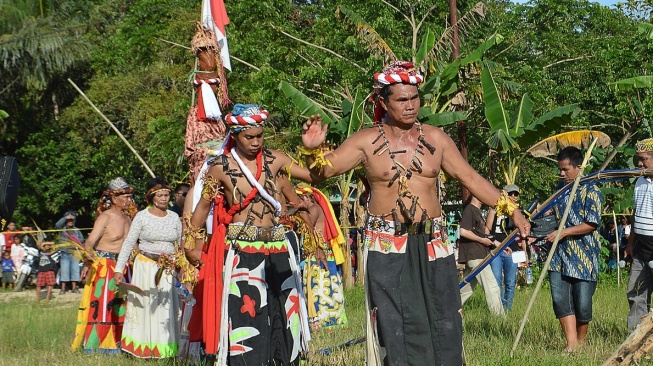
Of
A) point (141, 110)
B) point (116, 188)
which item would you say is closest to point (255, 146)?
point (116, 188)

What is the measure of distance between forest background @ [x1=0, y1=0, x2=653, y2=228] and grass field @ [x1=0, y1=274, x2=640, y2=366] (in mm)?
2346

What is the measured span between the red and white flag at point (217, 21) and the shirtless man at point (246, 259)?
99.3 inches

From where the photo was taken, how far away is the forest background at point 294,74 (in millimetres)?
16094

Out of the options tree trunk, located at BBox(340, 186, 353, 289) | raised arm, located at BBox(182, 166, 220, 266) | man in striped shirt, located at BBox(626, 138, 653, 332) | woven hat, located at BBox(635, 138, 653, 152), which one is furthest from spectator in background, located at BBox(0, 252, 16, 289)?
woven hat, located at BBox(635, 138, 653, 152)

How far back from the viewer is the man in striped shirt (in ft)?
26.2

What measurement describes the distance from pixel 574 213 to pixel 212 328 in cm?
350

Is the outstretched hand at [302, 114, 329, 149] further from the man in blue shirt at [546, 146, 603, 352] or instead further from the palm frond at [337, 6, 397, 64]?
the palm frond at [337, 6, 397, 64]

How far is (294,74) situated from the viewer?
19.3 metres

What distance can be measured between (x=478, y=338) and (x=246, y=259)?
300cm

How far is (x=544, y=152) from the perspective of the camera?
52.5ft

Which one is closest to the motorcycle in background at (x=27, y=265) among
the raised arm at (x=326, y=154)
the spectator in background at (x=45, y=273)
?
the spectator in background at (x=45, y=273)

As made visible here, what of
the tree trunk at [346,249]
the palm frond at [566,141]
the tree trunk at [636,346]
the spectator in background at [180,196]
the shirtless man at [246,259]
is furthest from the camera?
the tree trunk at [346,249]

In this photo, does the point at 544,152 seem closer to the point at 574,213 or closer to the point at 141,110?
the point at 574,213

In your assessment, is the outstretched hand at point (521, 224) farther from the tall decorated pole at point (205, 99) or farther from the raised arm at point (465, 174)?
the tall decorated pole at point (205, 99)
